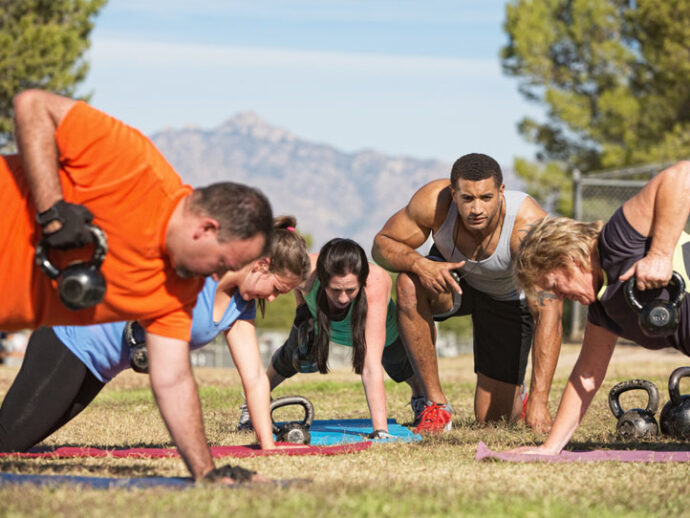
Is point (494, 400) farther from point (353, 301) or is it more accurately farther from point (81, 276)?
point (81, 276)

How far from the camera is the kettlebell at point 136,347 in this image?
5.42 m

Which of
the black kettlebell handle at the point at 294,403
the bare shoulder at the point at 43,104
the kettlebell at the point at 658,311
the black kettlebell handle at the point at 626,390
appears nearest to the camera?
the bare shoulder at the point at 43,104

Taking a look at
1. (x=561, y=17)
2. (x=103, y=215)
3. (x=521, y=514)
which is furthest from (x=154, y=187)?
(x=561, y=17)

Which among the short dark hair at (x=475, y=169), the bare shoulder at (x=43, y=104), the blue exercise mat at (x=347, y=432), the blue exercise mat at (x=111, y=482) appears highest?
the bare shoulder at (x=43, y=104)

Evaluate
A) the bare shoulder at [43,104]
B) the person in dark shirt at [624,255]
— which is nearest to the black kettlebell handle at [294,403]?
the person in dark shirt at [624,255]

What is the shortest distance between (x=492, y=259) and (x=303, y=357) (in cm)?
159

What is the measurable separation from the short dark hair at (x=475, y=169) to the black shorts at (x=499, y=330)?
1131 millimetres

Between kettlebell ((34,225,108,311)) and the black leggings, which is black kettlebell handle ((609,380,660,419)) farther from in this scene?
kettlebell ((34,225,108,311))

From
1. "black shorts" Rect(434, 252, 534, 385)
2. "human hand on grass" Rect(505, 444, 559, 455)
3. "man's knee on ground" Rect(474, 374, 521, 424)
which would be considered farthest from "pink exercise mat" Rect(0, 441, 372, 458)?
"black shorts" Rect(434, 252, 534, 385)

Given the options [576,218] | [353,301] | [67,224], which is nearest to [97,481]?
[67,224]

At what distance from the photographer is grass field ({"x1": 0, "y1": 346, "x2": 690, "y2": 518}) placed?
3695mm

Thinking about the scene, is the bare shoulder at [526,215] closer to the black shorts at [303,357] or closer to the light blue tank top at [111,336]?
the black shorts at [303,357]

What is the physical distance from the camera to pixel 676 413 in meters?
6.49

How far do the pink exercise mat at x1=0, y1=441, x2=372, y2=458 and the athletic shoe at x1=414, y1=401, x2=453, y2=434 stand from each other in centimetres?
106
